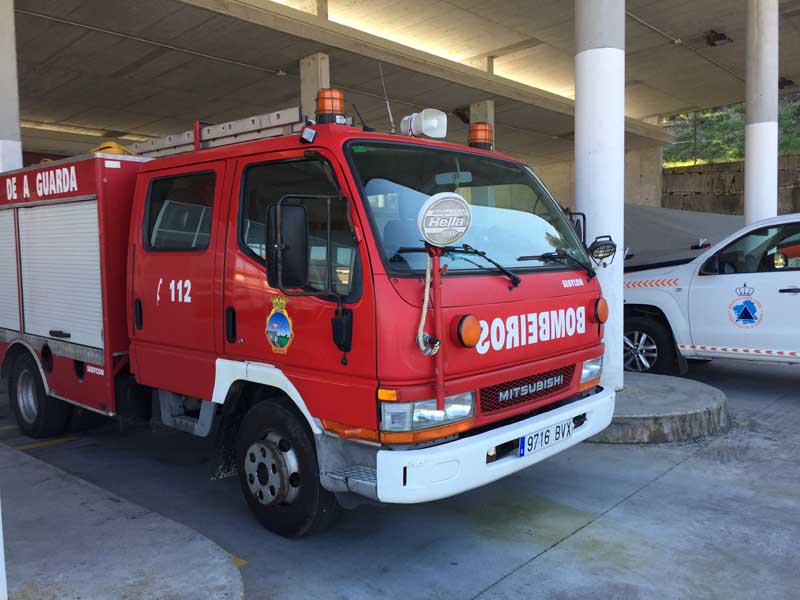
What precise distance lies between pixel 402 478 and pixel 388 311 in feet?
2.44

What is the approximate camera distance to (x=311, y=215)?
3.44 m

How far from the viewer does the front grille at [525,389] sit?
11.6 feet

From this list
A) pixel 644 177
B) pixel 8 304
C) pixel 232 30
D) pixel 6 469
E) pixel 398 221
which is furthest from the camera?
pixel 644 177

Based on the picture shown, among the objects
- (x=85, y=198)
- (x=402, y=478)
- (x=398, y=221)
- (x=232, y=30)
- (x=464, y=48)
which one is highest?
(x=464, y=48)

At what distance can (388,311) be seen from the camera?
3.14 m

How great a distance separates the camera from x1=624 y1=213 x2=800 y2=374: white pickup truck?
21.3 ft

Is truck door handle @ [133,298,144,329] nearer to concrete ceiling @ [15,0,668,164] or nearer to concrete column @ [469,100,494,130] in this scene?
concrete ceiling @ [15,0,668,164]

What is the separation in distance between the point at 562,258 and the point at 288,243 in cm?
174

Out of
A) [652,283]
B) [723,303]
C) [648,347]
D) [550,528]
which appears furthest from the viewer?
[648,347]

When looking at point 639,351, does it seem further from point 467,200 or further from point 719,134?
point 719,134

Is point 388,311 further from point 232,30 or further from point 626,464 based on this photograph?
point 232,30

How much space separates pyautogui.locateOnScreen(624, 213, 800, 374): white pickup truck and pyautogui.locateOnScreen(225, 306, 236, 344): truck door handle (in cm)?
503

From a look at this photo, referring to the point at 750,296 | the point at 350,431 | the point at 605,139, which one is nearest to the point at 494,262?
the point at 350,431

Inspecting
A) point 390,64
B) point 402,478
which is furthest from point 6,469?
point 390,64
